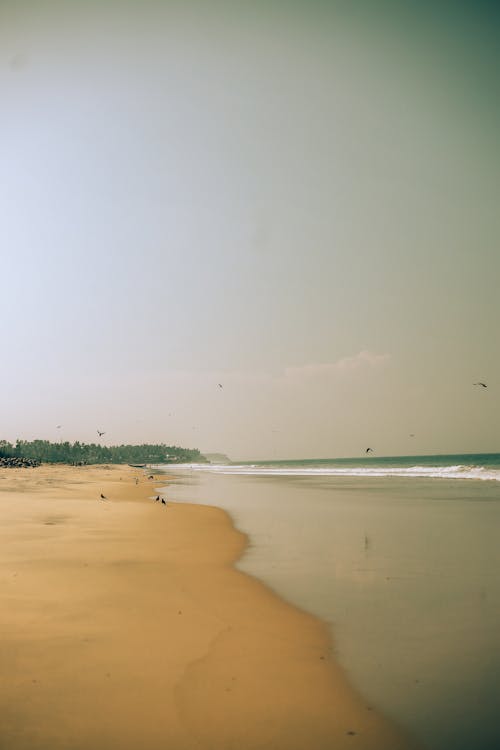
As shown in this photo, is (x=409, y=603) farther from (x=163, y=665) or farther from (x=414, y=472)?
(x=414, y=472)

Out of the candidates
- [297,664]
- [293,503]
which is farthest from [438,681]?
[293,503]

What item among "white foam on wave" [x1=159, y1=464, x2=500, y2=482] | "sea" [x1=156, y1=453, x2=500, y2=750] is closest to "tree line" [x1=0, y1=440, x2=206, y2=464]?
"white foam on wave" [x1=159, y1=464, x2=500, y2=482]

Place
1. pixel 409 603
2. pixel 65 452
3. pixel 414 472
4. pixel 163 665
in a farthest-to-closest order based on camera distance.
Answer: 1. pixel 65 452
2. pixel 414 472
3. pixel 409 603
4. pixel 163 665

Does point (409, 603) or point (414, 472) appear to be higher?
point (409, 603)

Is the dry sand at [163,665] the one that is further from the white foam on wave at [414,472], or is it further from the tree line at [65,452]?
the tree line at [65,452]

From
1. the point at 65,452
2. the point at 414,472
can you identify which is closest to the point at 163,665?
the point at 414,472

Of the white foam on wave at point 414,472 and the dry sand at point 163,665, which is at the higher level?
the dry sand at point 163,665

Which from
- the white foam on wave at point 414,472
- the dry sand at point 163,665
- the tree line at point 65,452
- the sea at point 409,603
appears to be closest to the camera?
the dry sand at point 163,665

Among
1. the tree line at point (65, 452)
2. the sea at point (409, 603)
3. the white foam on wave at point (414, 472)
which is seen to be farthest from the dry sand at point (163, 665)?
the tree line at point (65, 452)

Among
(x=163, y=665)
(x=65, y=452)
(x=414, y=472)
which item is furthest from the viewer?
(x=65, y=452)

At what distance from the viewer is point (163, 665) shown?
548 cm

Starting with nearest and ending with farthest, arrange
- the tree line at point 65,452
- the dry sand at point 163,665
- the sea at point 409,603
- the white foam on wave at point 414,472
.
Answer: the dry sand at point 163,665
the sea at point 409,603
the white foam on wave at point 414,472
the tree line at point 65,452

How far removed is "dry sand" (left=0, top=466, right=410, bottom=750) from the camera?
4.25 meters

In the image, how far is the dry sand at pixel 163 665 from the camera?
13.9 feet
